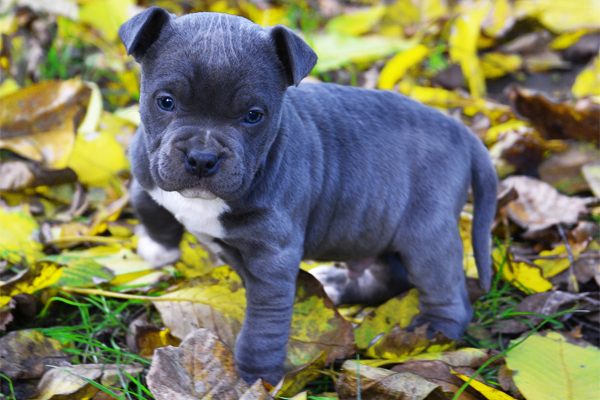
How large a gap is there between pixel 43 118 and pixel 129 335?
6.68ft

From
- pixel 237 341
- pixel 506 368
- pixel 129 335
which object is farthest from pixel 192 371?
pixel 506 368

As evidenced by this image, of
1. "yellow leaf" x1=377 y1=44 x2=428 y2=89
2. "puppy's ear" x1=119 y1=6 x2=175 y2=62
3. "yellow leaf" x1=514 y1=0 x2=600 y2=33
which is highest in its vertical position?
"puppy's ear" x1=119 y1=6 x2=175 y2=62

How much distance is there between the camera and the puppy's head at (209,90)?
2352 millimetres

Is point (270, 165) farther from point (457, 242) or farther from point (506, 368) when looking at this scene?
point (506, 368)

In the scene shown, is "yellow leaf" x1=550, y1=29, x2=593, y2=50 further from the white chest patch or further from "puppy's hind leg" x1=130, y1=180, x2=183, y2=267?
the white chest patch

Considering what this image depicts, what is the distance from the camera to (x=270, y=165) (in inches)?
106

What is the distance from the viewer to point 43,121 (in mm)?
4324

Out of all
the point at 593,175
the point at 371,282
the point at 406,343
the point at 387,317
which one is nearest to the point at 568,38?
the point at 593,175

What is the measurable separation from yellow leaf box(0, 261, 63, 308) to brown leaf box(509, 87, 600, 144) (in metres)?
3.76

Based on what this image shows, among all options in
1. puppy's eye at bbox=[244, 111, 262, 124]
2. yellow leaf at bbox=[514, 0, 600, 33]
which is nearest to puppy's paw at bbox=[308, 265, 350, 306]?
puppy's eye at bbox=[244, 111, 262, 124]

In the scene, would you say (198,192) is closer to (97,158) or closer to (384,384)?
(384,384)

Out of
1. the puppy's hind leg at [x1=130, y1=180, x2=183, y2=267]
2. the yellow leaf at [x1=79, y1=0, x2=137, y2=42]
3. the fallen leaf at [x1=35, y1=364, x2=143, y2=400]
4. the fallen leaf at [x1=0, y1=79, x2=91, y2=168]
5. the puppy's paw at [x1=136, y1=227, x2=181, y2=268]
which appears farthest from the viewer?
the yellow leaf at [x1=79, y1=0, x2=137, y2=42]

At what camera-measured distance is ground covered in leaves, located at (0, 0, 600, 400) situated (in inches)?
107

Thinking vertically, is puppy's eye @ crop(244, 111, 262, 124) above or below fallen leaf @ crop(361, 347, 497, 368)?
above
